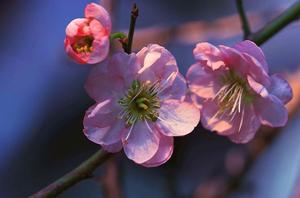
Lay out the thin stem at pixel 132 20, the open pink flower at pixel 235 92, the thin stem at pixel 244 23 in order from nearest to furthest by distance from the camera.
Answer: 1. the thin stem at pixel 132 20
2. the open pink flower at pixel 235 92
3. the thin stem at pixel 244 23

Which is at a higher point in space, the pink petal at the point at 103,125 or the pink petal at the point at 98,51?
the pink petal at the point at 98,51

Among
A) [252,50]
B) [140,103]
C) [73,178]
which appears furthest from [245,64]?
[73,178]

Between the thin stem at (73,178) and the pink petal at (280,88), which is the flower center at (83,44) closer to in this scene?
the thin stem at (73,178)

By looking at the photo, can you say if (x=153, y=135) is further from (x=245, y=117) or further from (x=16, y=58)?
(x=16, y=58)

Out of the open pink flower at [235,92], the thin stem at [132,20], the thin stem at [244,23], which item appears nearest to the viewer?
the thin stem at [132,20]

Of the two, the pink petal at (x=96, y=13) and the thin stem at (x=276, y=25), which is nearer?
the pink petal at (x=96, y=13)

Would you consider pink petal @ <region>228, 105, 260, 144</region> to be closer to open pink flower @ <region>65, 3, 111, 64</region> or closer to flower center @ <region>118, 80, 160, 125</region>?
Answer: flower center @ <region>118, 80, 160, 125</region>

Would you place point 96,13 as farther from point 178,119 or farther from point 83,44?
point 178,119

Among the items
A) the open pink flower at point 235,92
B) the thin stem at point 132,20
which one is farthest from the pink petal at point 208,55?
the thin stem at point 132,20
